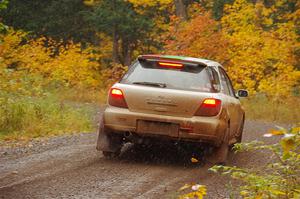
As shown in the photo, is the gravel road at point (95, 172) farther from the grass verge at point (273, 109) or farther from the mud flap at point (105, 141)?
the grass verge at point (273, 109)

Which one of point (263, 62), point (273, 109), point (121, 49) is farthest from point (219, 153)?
point (121, 49)

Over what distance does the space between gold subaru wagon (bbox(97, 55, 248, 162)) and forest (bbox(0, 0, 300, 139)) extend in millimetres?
3105

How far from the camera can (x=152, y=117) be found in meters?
9.41

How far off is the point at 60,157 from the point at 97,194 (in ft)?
9.46

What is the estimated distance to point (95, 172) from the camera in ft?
29.3

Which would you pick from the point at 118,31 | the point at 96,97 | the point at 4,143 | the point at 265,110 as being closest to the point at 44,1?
the point at 118,31

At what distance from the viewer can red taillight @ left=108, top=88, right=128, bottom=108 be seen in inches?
377

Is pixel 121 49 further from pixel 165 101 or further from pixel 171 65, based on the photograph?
pixel 165 101

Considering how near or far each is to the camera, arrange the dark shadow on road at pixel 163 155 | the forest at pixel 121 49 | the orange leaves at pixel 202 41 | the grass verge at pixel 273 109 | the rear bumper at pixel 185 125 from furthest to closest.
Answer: the orange leaves at pixel 202 41 < the grass verge at pixel 273 109 < the forest at pixel 121 49 < the dark shadow on road at pixel 163 155 < the rear bumper at pixel 185 125

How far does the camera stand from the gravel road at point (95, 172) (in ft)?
24.9

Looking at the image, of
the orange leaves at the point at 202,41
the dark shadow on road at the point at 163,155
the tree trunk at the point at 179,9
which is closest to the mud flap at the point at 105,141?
the dark shadow on road at the point at 163,155

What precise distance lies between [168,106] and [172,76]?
581 mm

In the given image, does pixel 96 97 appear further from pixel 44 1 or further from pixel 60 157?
pixel 60 157

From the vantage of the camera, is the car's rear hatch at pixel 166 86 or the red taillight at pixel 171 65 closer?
the car's rear hatch at pixel 166 86
